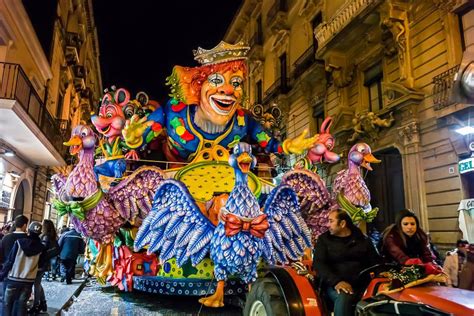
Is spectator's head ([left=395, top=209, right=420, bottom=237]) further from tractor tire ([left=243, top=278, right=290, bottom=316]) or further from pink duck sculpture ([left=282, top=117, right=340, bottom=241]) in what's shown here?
pink duck sculpture ([left=282, top=117, right=340, bottom=241])

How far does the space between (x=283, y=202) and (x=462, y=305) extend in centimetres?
275

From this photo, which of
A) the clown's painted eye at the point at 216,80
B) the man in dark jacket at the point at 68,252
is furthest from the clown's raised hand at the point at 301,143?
the man in dark jacket at the point at 68,252

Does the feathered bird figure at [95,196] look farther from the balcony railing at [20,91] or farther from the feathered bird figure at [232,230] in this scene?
the balcony railing at [20,91]

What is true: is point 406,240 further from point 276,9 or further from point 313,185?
point 276,9

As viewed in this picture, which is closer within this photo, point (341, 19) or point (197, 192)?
point (197, 192)

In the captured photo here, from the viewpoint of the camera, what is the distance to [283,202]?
5.04 m

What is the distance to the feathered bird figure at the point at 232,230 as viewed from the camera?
426cm

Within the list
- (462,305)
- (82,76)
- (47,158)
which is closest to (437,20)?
(462,305)

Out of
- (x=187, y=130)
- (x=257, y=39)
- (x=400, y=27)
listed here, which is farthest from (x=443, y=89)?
(x=257, y=39)

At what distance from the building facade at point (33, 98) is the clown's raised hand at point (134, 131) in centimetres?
628

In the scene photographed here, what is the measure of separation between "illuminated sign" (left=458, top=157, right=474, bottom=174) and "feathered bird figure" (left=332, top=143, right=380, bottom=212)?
556 cm

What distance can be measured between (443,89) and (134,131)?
29.5ft

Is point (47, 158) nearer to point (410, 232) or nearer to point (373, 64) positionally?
point (373, 64)

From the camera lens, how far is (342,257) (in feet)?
11.4
